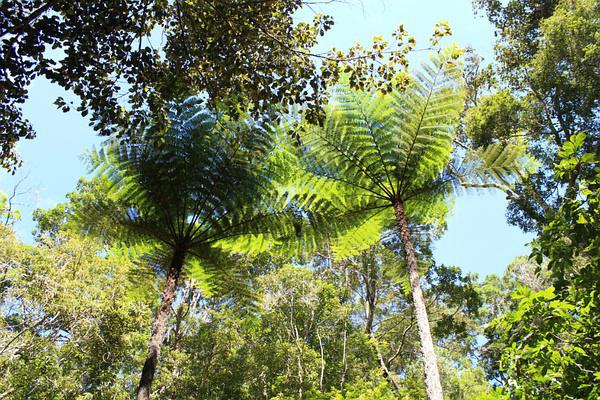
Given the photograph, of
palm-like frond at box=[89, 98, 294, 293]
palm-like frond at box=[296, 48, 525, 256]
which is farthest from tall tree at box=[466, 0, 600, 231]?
palm-like frond at box=[89, 98, 294, 293]

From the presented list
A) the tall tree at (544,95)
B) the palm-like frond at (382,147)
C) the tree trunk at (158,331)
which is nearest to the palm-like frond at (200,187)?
the tree trunk at (158,331)

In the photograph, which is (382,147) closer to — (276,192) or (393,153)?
(393,153)

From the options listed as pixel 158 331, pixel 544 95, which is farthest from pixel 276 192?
pixel 544 95

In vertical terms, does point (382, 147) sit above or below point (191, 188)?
above

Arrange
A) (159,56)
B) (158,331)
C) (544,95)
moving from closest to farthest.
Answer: (159,56) → (158,331) → (544,95)

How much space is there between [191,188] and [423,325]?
2.88 meters

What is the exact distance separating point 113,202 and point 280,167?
2.10m

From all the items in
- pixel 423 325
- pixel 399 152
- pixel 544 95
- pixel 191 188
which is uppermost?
pixel 544 95

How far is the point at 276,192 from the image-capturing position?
17.3 ft

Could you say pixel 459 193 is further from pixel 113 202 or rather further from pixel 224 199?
pixel 113 202

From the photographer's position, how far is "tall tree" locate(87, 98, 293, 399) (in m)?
4.75

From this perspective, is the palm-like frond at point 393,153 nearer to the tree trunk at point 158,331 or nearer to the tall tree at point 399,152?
the tall tree at point 399,152

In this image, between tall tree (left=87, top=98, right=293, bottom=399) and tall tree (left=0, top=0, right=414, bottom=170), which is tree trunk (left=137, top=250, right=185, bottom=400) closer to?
tall tree (left=87, top=98, right=293, bottom=399)

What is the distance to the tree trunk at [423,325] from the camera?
3934 mm
